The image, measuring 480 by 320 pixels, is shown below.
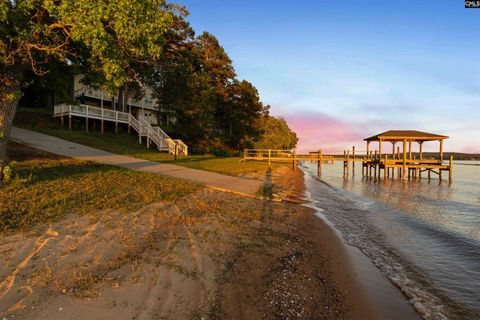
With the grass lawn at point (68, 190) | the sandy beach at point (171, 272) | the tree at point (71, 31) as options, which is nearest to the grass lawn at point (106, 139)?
the grass lawn at point (68, 190)

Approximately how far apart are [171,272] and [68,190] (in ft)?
18.7

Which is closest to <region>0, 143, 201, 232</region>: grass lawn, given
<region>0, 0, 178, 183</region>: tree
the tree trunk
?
the tree trunk

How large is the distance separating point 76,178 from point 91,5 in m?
5.84

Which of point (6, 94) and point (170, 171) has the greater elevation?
point (6, 94)

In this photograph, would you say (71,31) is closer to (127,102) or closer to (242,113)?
(127,102)

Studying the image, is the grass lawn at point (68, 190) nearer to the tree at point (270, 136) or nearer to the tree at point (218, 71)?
the tree at point (218, 71)

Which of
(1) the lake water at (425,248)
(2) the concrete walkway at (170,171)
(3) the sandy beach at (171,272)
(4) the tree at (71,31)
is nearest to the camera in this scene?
(3) the sandy beach at (171,272)

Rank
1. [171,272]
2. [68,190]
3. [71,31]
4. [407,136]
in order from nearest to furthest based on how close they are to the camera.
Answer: [171,272] < [71,31] < [68,190] < [407,136]

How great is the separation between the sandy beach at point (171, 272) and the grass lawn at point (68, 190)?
0.68 m

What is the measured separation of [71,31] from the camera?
269 inches

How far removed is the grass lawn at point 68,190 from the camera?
5.98 meters

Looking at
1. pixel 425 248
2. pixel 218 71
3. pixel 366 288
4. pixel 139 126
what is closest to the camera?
pixel 366 288

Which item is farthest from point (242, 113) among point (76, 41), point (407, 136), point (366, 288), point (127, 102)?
point (366, 288)

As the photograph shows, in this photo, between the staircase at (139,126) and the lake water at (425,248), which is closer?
the lake water at (425,248)
